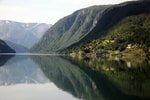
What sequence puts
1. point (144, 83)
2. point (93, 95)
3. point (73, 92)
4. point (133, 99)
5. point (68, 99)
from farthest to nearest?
point (144, 83)
point (73, 92)
point (93, 95)
point (68, 99)
point (133, 99)

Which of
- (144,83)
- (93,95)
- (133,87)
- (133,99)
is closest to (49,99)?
(93,95)

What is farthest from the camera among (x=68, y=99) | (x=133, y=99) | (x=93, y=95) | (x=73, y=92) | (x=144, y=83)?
(x=144, y=83)

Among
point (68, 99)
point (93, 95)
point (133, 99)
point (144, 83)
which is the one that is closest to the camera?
point (133, 99)

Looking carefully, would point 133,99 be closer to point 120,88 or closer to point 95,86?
point 120,88

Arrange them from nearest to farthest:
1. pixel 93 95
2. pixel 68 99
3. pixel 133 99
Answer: pixel 133 99
pixel 68 99
pixel 93 95

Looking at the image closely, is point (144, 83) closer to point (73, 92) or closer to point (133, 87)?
point (133, 87)

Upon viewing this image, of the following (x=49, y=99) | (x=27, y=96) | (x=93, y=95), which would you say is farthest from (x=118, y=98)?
(x=27, y=96)

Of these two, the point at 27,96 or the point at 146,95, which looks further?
the point at 27,96

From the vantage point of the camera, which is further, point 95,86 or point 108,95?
point 95,86
